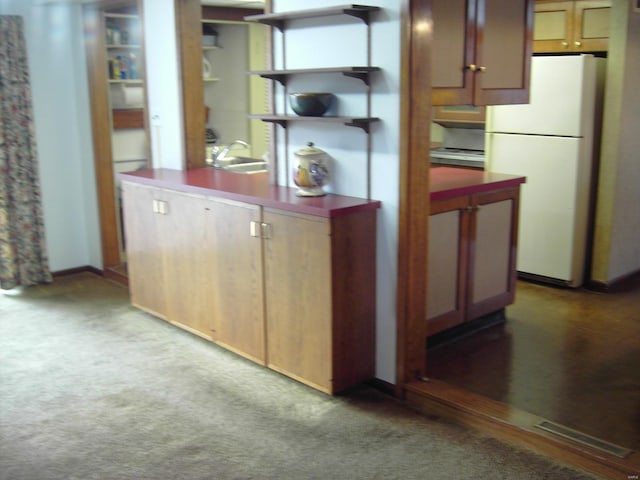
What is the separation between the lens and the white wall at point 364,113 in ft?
9.95

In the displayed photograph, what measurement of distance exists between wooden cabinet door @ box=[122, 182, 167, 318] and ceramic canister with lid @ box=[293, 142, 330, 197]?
1.03m

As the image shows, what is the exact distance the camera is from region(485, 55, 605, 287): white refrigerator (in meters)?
4.59

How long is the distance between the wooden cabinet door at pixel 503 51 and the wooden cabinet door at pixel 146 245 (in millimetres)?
1904

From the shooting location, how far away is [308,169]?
3271 millimetres

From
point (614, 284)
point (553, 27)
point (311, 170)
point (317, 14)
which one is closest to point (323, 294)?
point (311, 170)

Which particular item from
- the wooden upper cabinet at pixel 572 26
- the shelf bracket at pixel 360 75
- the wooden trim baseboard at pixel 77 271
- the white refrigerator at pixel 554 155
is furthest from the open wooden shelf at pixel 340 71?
the wooden trim baseboard at pixel 77 271

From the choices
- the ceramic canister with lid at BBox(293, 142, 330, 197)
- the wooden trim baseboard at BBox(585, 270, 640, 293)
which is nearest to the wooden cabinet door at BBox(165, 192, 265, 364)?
the ceramic canister with lid at BBox(293, 142, 330, 197)

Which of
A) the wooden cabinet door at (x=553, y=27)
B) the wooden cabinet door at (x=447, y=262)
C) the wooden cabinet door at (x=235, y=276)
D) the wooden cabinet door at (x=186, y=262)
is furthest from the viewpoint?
the wooden cabinet door at (x=553, y=27)

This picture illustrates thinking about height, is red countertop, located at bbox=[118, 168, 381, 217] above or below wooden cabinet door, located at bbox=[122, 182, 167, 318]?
above

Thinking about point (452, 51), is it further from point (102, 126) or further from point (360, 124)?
point (102, 126)

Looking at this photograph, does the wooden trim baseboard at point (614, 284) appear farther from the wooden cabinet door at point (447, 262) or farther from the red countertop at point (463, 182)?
the wooden cabinet door at point (447, 262)

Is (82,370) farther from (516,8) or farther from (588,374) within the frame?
(516,8)

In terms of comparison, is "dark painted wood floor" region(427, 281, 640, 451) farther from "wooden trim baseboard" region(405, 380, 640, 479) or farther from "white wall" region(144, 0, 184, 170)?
"white wall" region(144, 0, 184, 170)

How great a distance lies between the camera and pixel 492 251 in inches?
155
